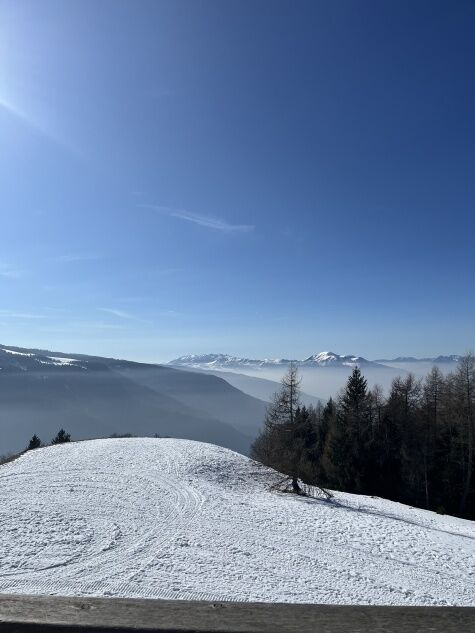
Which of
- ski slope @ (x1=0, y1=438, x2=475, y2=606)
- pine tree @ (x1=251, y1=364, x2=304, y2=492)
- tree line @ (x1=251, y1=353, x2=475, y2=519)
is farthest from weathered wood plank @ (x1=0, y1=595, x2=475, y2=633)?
tree line @ (x1=251, y1=353, x2=475, y2=519)

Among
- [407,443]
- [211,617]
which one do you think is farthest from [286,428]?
[211,617]

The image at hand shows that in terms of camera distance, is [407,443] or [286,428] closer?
[286,428]

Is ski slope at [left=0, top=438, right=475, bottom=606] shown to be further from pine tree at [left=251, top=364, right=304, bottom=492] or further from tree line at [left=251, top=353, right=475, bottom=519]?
tree line at [left=251, top=353, right=475, bottom=519]

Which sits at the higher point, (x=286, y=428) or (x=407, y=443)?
(x=286, y=428)

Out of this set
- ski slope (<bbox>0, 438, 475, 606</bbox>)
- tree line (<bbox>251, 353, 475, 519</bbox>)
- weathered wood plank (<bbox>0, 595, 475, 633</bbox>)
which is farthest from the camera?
tree line (<bbox>251, 353, 475, 519</bbox>)

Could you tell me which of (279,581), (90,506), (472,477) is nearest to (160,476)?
(90,506)

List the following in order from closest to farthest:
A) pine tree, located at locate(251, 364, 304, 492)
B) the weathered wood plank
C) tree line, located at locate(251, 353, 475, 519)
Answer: the weathered wood plank
pine tree, located at locate(251, 364, 304, 492)
tree line, located at locate(251, 353, 475, 519)

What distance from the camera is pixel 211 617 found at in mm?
1905

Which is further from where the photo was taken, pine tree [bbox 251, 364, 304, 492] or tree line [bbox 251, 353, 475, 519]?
tree line [bbox 251, 353, 475, 519]

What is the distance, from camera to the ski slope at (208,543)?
371 inches

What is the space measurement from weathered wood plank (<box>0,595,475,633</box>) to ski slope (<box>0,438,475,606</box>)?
7.78 m

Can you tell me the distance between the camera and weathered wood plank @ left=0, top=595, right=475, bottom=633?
1805 millimetres

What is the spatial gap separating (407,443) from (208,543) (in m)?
28.2

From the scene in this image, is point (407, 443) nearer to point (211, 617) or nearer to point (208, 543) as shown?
point (208, 543)
